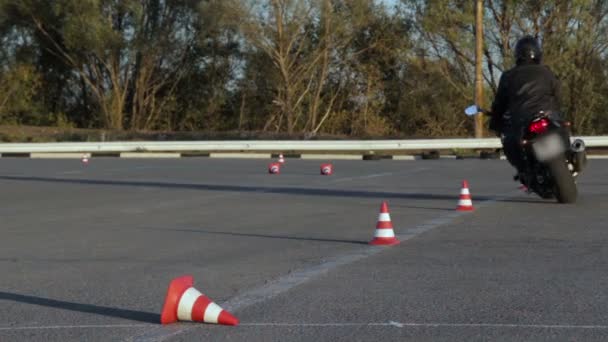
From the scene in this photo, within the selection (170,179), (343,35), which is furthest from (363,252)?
(343,35)

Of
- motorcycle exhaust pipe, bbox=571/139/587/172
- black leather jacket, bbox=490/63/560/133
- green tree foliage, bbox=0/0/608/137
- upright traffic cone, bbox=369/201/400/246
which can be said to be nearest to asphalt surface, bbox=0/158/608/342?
upright traffic cone, bbox=369/201/400/246

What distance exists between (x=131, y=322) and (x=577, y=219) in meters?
6.14

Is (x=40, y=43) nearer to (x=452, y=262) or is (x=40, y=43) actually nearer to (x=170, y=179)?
(x=170, y=179)

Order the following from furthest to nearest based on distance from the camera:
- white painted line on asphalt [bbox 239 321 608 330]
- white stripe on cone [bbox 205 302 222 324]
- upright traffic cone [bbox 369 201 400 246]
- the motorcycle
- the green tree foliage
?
1. the green tree foliage
2. the motorcycle
3. upright traffic cone [bbox 369 201 400 246]
4. white stripe on cone [bbox 205 302 222 324]
5. white painted line on asphalt [bbox 239 321 608 330]

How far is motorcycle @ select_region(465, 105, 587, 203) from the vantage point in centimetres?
1143

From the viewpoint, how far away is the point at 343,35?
47.9 m

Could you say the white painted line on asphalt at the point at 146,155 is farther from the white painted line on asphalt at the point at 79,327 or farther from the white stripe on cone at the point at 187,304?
the white stripe on cone at the point at 187,304

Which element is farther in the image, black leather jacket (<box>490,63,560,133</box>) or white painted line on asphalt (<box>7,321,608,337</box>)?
black leather jacket (<box>490,63,560,133</box>)

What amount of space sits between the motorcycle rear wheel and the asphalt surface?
21 centimetres

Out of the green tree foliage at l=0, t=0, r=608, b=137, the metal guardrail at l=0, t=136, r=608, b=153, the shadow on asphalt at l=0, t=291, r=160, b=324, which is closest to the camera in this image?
the shadow on asphalt at l=0, t=291, r=160, b=324

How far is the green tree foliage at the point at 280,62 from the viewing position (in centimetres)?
4397

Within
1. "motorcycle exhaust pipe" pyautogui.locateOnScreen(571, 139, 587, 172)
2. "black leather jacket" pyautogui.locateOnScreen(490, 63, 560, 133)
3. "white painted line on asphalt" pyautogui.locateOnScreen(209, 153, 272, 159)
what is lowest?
"white painted line on asphalt" pyautogui.locateOnScreen(209, 153, 272, 159)

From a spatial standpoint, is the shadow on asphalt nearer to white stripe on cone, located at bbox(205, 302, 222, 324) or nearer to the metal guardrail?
white stripe on cone, located at bbox(205, 302, 222, 324)

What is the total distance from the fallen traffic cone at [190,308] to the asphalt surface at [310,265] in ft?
0.20
